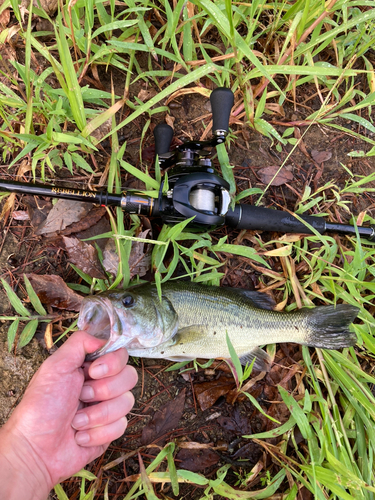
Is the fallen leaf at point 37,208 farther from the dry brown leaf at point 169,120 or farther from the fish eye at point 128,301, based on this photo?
the dry brown leaf at point 169,120

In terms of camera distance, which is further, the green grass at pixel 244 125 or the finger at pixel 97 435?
the green grass at pixel 244 125

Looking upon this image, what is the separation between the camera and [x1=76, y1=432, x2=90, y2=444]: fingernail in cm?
248

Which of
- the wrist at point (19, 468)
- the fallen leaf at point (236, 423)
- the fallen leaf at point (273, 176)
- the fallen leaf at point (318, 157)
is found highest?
the fallen leaf at point (318, 157)

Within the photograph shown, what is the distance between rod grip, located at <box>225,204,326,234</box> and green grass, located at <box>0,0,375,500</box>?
0.20 m

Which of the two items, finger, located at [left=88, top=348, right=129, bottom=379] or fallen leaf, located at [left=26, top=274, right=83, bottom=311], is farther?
fallen leaf, located at [left=26, top=274, right=83, bottom=311]

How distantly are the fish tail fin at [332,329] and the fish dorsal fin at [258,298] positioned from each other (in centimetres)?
37

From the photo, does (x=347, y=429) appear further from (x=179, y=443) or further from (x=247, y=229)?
(x=247, y=229)

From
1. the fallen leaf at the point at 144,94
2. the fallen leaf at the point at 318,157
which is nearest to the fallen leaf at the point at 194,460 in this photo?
the fallen leaf at the point at 318,157

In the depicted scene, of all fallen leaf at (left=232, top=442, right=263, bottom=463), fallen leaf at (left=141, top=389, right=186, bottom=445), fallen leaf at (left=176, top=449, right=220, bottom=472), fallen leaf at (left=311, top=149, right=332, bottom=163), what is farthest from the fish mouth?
fallen leaf at (left=311, top=149, right=332, bottom=163)

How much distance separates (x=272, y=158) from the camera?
11.5 ft

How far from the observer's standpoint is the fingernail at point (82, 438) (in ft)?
8.13

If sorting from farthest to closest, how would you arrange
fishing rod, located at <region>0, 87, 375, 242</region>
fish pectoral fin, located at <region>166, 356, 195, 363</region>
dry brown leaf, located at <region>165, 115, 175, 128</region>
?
1. dry brown leaf, located at <region>165, 115, 175, 128</region>
2. fish pectoral fin, located at <region>166, 356, 195, 363</region>
3. fishing rod, located at <region>0, 87, 375, 242</region>

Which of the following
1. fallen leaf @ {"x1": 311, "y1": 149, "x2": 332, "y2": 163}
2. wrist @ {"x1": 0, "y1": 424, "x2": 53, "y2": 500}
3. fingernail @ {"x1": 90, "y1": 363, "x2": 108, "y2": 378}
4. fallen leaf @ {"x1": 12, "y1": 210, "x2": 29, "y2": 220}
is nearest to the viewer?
wrist @ {"x1": 0, "y1": 424, "x2": 53, "y2": 500}

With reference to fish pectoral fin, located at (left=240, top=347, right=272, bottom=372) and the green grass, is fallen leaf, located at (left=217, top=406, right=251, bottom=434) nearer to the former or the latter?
the green grass
